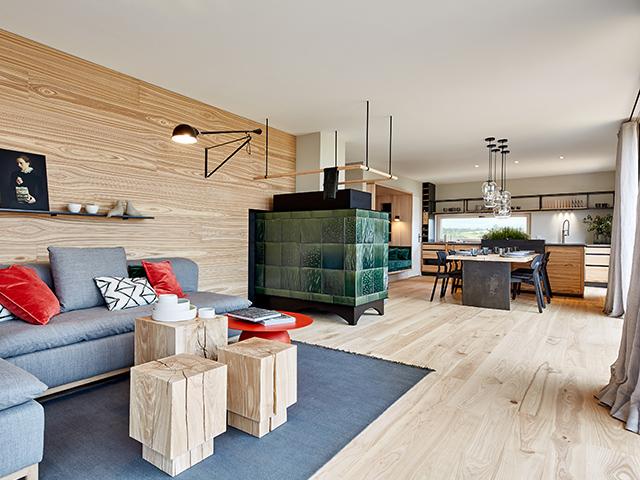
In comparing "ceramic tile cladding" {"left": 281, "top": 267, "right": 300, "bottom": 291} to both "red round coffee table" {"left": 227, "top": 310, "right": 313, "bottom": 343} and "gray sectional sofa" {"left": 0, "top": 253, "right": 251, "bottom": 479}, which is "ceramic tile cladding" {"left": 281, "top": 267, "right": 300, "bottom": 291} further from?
"red round coffee table" {"left": 227, "top": 310, "right": 313, "bottom": 343}

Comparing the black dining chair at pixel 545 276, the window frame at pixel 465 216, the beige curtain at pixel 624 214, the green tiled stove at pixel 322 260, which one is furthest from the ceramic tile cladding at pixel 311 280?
the window frame at pixel 465 216

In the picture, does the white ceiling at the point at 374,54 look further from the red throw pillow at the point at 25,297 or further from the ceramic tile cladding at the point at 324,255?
the red throw pillow at the point at 25,297

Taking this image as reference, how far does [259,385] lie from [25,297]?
182cm

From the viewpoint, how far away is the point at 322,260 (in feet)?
16.1

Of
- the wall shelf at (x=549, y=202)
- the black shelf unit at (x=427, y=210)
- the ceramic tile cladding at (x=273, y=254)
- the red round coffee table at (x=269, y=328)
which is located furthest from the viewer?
A: the black shelf unit at (x=427, y=210)

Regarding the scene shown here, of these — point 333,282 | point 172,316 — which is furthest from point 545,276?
point 172,316

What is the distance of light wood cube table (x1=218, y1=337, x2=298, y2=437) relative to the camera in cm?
199

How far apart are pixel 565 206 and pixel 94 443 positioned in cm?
1072

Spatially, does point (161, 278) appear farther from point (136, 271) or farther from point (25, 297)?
point (25, 297)

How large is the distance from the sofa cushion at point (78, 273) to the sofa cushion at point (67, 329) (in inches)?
3.6

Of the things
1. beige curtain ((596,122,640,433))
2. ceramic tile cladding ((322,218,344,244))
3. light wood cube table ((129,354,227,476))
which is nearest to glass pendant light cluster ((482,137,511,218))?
ceramic tile cladding ((322,218,344,244))

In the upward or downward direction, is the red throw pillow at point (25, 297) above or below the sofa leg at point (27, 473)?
above

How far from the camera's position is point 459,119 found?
210 inches

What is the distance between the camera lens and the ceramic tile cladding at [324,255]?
470 centimetres
